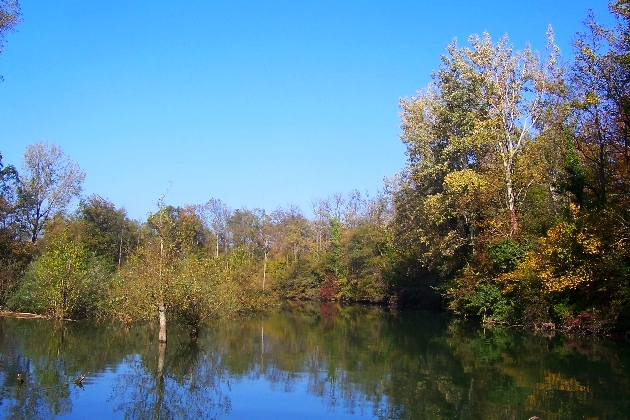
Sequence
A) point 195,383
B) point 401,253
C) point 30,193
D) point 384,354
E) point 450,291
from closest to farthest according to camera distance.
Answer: point 195,383 < point 384,354 < point 450,291 < point 30,193 < point 401,253

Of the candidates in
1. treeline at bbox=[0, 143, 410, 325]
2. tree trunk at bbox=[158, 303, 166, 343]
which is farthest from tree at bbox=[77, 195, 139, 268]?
tree trunk at bbox=[158, 303, 166, 343]

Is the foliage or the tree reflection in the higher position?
the foliage

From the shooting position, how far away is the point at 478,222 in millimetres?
33750

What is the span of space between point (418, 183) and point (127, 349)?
76.0 feet

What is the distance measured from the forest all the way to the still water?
2394 millimetres

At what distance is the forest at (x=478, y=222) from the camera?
21844mm

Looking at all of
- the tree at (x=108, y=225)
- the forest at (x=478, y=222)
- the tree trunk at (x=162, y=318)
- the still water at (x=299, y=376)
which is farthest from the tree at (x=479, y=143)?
the tree at (x=108, y=225)

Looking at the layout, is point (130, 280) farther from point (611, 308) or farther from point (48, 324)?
point (611, 308)

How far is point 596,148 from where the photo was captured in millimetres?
27219

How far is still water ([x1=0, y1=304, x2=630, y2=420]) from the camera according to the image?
11.4 m

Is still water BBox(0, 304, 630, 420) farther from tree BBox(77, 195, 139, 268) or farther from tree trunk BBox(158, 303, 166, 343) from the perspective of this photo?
tree BBox(77, 195, 139, 268)

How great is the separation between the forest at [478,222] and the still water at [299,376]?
Result: 2394 millimetres

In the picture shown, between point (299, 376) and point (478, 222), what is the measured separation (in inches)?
846

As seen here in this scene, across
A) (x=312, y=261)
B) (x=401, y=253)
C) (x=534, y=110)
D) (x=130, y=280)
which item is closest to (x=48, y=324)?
(x=130, y=280)
